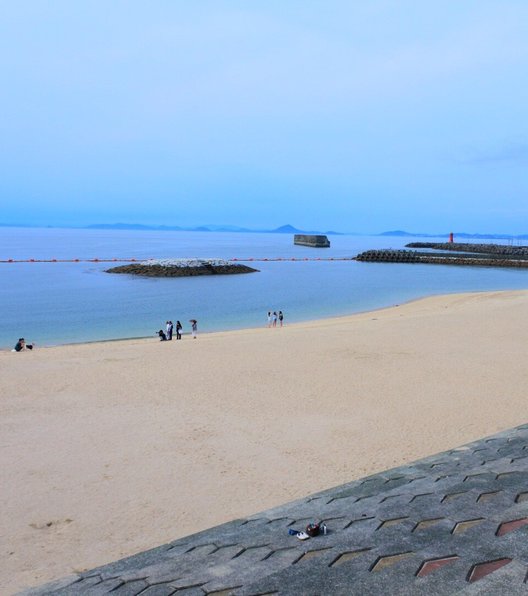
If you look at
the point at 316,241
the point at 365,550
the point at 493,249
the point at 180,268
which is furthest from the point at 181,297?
the point at 316,241

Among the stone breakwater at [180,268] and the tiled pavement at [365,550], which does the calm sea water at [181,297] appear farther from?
the tiled pavement at [365,550]

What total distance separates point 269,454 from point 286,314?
71.1 ft

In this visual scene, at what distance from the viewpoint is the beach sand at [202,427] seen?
5.98 m

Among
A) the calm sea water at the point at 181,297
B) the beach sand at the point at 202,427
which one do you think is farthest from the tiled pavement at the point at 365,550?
the calm sea water at the point at 181,297

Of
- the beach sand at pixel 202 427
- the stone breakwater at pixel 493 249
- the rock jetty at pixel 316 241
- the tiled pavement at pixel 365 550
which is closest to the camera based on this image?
the tiled pavement at pixel 365 550

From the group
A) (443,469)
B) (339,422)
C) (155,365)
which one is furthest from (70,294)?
(443,469)

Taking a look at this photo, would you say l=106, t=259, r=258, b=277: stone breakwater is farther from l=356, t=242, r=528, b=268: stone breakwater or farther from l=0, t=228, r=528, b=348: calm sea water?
l=356, t=242, r=528, b=268: stone breakwater

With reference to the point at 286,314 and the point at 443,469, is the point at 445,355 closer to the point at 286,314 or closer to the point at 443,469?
the point at 443,469

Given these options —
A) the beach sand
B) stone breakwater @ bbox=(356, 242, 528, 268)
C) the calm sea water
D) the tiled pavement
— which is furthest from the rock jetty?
the tiled pavement

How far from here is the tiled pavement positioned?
350 cm

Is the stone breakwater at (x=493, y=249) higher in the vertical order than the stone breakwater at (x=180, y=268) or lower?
higher

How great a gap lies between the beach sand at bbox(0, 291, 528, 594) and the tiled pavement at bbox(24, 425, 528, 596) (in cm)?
130

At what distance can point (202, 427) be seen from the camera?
8.85 m

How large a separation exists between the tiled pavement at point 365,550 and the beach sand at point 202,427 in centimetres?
130
